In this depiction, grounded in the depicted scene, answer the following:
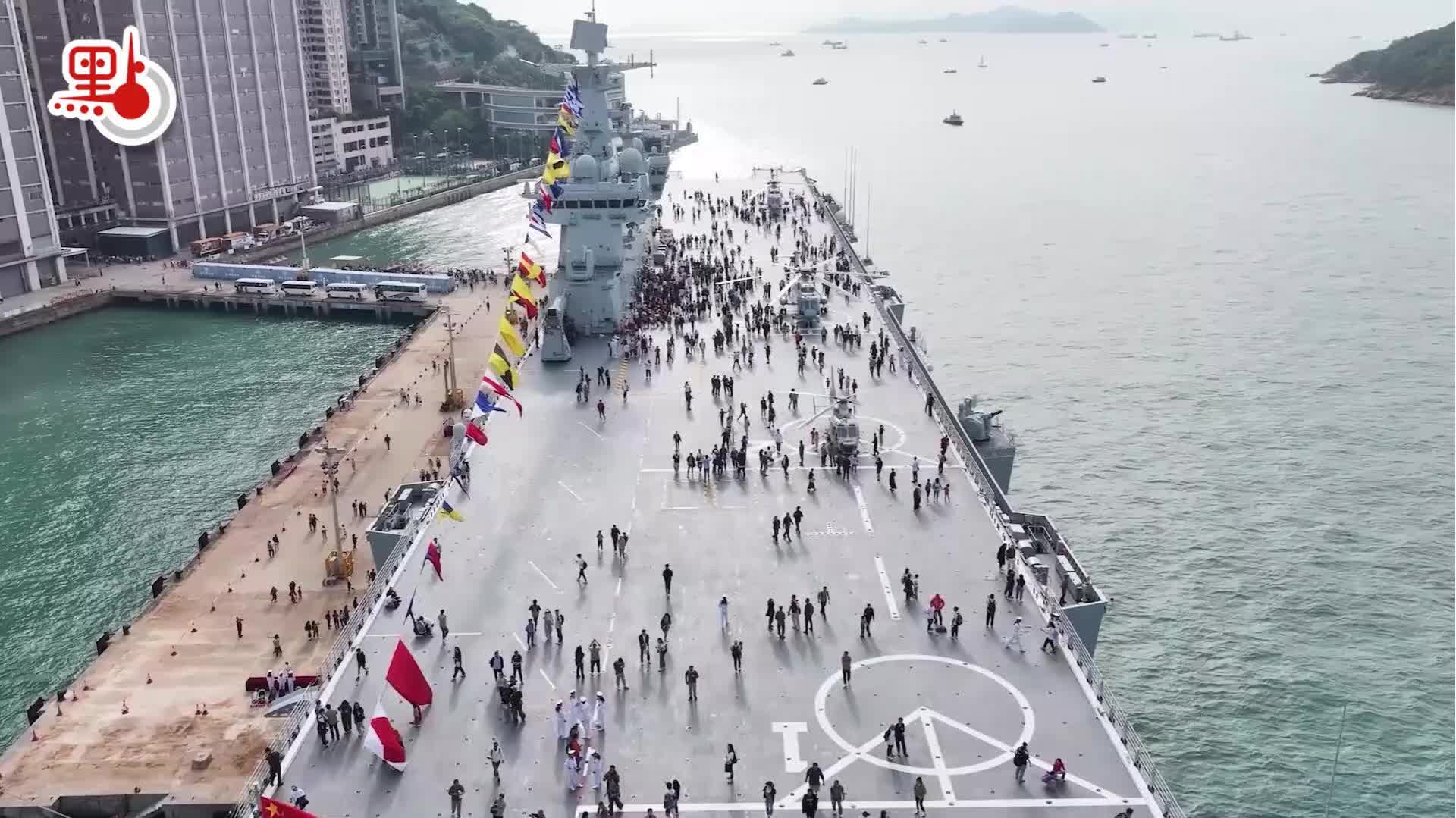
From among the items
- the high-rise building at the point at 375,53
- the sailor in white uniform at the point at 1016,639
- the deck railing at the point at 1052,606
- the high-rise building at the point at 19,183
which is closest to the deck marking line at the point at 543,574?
the sailor in white uniform at the point at 1016,639

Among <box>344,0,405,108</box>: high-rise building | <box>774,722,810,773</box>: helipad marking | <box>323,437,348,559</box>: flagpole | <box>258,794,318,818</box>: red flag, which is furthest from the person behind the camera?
<box>344,0,405,108</box>: high-rise building

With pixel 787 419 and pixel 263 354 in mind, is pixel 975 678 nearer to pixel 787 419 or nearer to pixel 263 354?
pixel 787 419

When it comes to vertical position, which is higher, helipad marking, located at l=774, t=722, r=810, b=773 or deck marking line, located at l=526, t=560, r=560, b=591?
deck marking line, located at l=526, t=560, r=560, b=591

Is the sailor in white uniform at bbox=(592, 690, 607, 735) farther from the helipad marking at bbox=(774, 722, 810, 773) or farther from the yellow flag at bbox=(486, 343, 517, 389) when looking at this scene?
the yellow flag at bbox=(486, 343, 517, 389)

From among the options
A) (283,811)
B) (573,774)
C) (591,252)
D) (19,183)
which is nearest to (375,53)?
(19,183)

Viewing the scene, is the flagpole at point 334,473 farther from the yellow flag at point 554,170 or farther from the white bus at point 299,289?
the white bus at point 299,289

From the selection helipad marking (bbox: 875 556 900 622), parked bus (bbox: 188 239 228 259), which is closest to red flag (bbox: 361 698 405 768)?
helipad marking (bbox: 875 556 900 622)

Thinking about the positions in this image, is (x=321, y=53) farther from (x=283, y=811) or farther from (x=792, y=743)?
(x=283, y=811)
